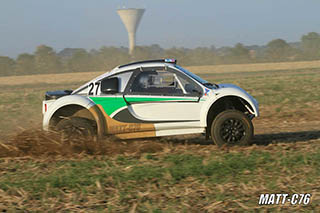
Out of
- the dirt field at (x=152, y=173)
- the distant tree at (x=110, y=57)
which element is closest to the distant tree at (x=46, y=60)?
the distant tree at (x=110, y=57)

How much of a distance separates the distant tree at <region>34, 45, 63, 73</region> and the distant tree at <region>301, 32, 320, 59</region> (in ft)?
127

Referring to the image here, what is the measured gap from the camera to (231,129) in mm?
8625

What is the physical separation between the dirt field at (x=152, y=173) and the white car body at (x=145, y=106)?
357 mm

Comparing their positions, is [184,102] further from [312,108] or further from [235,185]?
[312,108]

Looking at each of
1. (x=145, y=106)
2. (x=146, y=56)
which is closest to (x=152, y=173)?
(x=145, y=106)

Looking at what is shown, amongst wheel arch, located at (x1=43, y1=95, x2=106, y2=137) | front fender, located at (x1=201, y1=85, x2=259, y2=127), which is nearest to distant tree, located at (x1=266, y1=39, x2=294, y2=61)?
front fender, located at (x1=201, y1=85, x2=259, y2=127)

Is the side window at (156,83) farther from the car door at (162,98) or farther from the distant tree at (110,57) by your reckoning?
the distant tree at (110,57)

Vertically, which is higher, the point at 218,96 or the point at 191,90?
the point at 191,90

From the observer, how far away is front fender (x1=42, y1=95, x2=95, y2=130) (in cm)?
852

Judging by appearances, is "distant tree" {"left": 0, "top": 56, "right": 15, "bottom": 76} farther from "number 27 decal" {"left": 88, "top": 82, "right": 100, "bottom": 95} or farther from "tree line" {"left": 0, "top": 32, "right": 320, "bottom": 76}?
"number 27 decal" {"left": 88, "top": 82, "right": 100, "bottom": 95}

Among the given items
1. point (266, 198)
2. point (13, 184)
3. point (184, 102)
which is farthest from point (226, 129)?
point (13, 184)

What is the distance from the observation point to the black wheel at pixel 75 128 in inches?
336

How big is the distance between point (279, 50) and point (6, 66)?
4312 centimetres

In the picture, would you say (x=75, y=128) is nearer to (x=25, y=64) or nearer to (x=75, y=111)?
(x=75, y=111)
